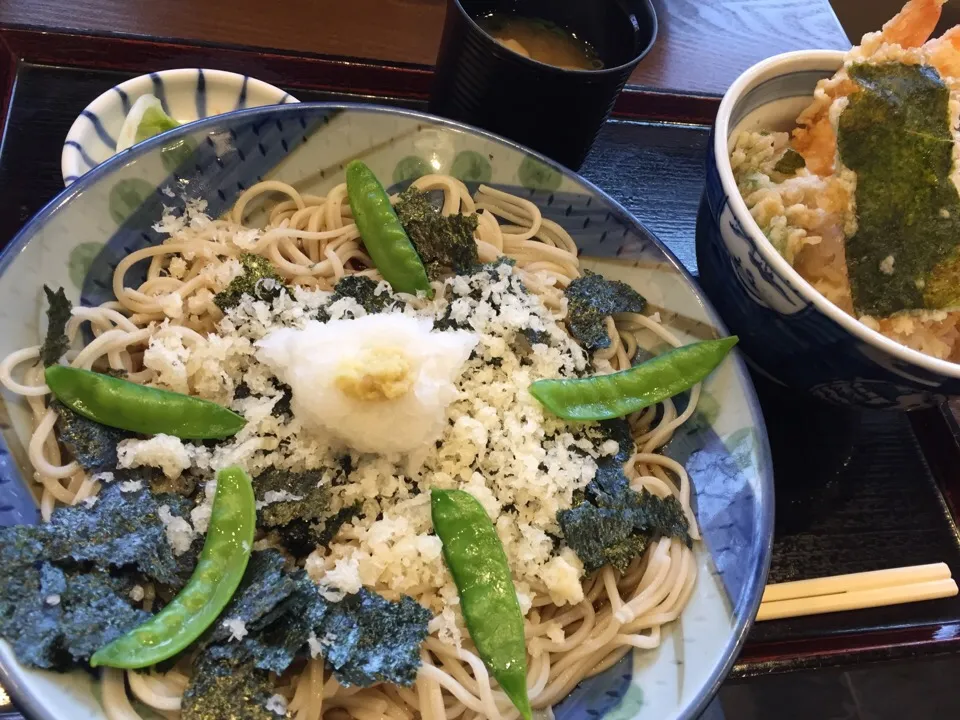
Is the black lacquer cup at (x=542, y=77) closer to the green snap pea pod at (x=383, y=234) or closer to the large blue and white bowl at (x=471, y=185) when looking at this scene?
the large blue and white bowl at (x=471, y=185)

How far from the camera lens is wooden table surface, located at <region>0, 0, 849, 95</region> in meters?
2.13

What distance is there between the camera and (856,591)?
1.61 meters

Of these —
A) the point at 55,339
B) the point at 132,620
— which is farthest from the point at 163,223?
the point at 132,620

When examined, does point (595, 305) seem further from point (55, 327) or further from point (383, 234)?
point (55, 327)

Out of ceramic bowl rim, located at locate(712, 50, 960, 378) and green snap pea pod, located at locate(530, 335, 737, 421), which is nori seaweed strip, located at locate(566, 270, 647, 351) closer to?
green snap pea pod, located at locate(530, 335, 737, 421)

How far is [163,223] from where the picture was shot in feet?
5.10

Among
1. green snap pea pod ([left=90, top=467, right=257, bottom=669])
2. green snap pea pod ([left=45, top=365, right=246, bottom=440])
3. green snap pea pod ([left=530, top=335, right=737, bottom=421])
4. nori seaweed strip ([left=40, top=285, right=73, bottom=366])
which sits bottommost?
green snap pea pod ([left=90, top=467, right=257, bottom=669])

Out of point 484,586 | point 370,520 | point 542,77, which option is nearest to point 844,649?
point 484,586

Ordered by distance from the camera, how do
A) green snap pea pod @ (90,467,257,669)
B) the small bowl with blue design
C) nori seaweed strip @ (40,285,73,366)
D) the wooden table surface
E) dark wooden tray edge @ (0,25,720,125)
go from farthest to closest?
the wooden table surface
dark wooden tray edge @ (0,25,720,125)
the small bowl with blue design
nori seaweed strip @ (40,285,73,366)
green snap pea pod @ (90,467,257,669)

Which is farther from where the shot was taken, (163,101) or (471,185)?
(163,101)

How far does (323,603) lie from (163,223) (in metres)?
0.90

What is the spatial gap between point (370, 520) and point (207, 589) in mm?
308

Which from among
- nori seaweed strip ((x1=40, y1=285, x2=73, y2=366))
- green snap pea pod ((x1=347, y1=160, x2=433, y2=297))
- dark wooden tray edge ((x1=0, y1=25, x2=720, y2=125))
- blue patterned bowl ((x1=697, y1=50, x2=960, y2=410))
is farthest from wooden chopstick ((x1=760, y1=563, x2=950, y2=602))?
nori seaweed strip ((x1=40, y1=285, x2=73, y2=366))

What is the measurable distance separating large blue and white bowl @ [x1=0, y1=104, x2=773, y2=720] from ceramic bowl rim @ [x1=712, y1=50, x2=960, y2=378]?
0.74 ft
